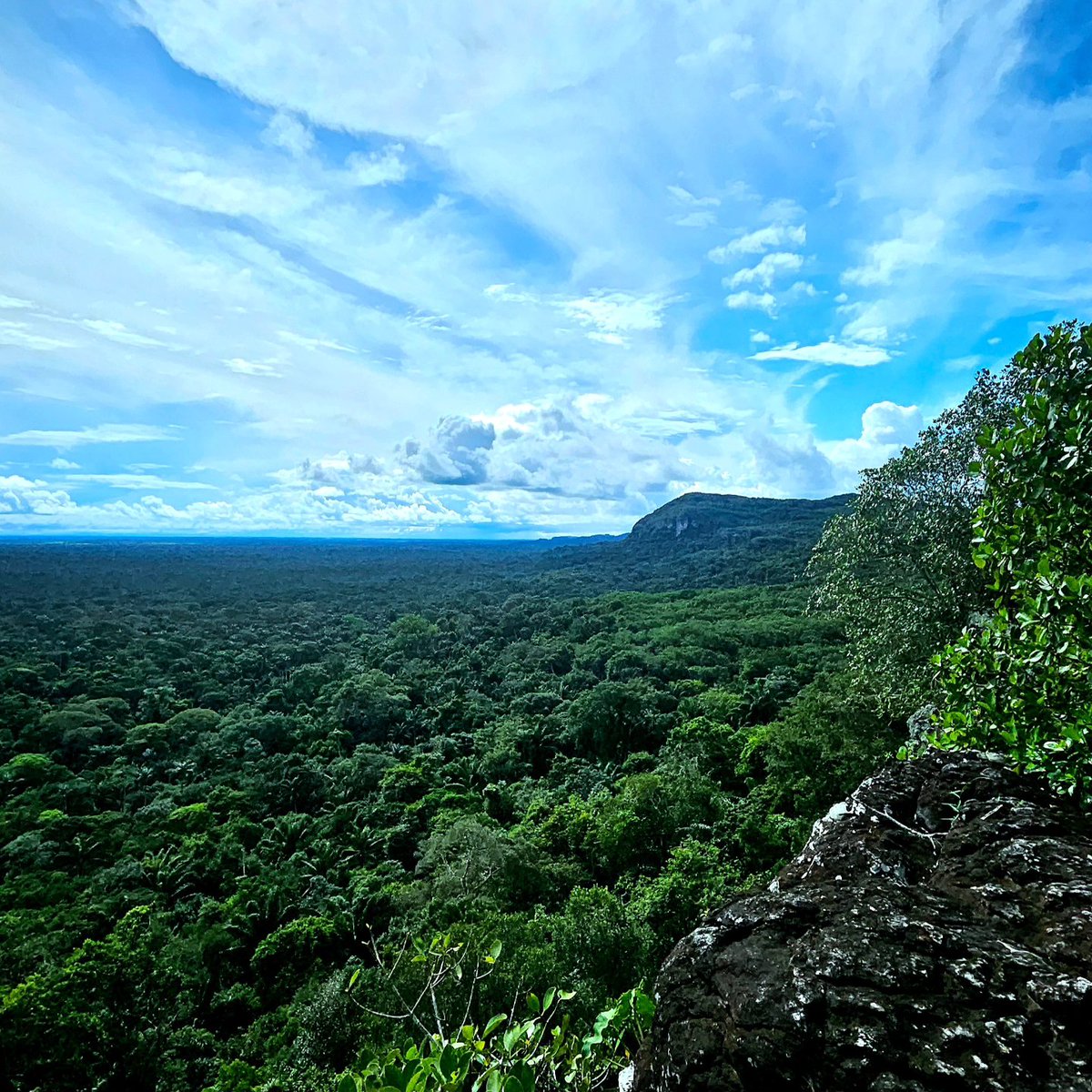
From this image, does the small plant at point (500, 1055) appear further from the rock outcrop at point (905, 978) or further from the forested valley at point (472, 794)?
the rock outcrop at point (905, 978)

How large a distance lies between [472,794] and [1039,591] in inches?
1394

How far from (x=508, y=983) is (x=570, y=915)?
2.21m

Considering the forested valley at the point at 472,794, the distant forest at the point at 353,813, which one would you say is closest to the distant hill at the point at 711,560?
the distant forest at the point at 353,813

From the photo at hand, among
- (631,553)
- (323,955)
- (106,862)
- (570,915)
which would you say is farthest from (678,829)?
(631,553)

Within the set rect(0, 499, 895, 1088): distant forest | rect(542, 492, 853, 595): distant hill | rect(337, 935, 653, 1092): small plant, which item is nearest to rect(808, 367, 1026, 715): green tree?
rect(0, 499, 895, 1088): distant forest

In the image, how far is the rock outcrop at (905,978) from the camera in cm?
253

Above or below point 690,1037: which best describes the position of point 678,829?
below

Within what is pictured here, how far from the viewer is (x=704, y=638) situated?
6544 cm

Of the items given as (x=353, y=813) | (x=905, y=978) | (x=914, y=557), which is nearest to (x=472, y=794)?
(x=353, y=813)

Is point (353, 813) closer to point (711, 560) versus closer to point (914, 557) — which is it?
point (914, 557)

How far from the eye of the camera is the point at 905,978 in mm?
2799

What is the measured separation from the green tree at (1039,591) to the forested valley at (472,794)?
3 centimetres

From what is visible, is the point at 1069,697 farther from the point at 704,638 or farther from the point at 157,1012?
the point at 704,638

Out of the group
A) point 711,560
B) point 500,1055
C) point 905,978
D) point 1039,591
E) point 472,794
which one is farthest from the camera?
point 711,560
